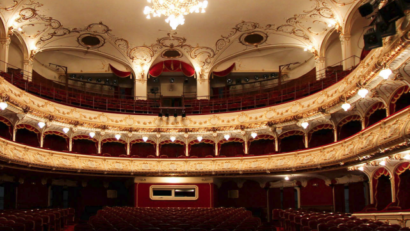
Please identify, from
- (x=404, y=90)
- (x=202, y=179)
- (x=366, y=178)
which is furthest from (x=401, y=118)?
(x=202, y=179)

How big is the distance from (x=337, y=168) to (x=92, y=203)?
1236 centimetres

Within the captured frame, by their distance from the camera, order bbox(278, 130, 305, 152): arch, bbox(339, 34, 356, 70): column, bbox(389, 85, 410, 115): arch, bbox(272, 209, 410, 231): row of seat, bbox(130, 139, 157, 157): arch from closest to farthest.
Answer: bbox(272, 209, 410, 231): row of seat
bbox(389, 85, 410, 115): arch
bbox(339, 34, 356, 70): column
bbox(278, 130, 305, 152): arch
bbox(130, 139, 157, 157): arch

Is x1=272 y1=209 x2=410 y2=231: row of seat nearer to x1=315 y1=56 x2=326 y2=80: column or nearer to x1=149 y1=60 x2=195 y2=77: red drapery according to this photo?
x1=315 y1=56 x2=326 y2=80: column

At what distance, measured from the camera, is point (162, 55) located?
22.2m

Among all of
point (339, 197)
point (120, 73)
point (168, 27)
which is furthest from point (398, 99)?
point (120, 73)

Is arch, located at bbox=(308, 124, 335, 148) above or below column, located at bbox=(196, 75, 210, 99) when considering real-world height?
below

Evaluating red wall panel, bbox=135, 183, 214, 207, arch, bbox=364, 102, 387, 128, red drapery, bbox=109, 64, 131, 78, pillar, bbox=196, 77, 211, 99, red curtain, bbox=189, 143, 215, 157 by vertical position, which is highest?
red drapery, bbox=109, 64, 131, 78

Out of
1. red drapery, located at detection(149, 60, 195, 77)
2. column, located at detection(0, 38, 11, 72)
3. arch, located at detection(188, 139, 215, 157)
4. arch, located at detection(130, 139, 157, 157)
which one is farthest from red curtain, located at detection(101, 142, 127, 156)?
column, located at detection(0, 38, 11, 72)

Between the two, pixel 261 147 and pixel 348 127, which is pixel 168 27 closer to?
pixel 261 147

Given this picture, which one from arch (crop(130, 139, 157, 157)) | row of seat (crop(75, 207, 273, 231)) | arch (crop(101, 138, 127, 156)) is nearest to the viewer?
row of seat (crop(75, 207, 273, 231))

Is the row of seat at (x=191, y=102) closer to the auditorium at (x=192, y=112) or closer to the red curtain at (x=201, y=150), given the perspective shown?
the auditorium at (x=192, y=112)

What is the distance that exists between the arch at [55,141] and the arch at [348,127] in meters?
13.0

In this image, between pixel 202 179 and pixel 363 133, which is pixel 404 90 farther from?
pixel 202 179

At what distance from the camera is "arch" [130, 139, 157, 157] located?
20.7m
